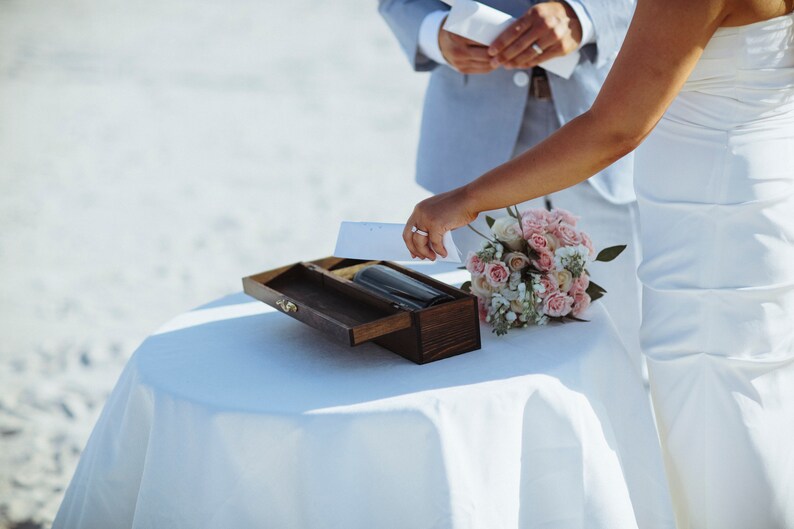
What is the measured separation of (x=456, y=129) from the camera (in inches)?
120

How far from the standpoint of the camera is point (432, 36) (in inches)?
114

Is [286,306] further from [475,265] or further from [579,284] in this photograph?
[579,284]

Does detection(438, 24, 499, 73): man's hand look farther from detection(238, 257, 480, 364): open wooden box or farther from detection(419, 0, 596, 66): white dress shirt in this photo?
detection(238, 257, 480, 364): open wooden box

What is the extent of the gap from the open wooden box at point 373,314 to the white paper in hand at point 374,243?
0.33 feet

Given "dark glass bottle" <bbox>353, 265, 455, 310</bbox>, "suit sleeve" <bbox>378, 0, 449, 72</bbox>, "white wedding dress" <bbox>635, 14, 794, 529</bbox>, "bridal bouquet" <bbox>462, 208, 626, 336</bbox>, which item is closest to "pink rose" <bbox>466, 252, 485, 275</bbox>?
"bridal bouquet" <bbox>462, 208, 626, 336</bbox>

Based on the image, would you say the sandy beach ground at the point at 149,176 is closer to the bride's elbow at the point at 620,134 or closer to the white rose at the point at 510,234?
the white rose at the point at 510,234

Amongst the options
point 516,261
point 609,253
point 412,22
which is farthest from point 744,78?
point 412,22

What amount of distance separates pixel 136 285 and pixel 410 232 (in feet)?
10.9

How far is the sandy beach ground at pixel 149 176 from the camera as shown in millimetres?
4051

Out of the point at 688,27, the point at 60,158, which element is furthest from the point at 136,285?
the point at 688,27

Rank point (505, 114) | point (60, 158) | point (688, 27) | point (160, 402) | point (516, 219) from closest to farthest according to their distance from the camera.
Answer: point (688, 27)
point (160, 402)
point (516, 219)
point (505, 114)
point (60, 158)

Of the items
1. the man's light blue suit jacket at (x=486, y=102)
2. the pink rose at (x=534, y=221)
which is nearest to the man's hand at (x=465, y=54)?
the man's light blue suit jacket at (x=486, y=102)

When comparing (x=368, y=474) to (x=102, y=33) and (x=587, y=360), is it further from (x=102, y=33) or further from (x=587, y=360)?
(x=102, y=33)

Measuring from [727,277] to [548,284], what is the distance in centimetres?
37
